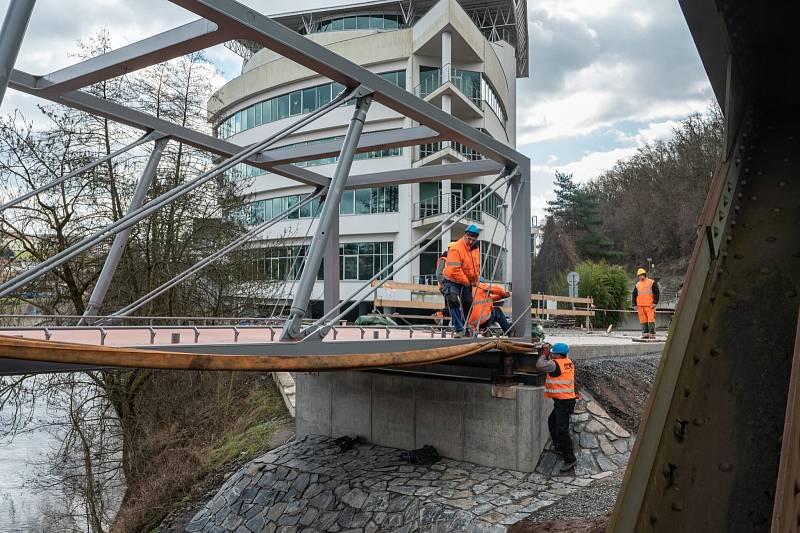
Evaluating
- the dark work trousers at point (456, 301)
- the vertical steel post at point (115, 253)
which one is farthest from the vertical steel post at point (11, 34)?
the dark work trousers at point (456, 301)

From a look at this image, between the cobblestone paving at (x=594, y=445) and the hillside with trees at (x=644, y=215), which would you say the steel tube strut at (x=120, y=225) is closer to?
the cobblestone paving at (x=594, y=445)

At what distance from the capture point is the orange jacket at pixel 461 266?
27.8 feet

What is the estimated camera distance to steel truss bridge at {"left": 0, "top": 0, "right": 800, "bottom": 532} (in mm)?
2514

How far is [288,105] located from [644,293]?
2363 cm

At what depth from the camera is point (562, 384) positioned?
874cm

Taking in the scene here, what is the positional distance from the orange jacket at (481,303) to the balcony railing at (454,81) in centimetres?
2128

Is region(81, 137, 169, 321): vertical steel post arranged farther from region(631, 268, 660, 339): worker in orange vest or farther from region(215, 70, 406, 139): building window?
region(215, 70, 406, 139): building window

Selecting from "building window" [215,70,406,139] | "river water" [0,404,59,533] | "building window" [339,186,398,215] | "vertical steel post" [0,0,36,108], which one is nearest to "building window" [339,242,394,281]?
"building window" [339,186,398,215]

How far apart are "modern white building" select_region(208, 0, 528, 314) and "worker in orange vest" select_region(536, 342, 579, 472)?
752 inches

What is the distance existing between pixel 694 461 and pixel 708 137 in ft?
156

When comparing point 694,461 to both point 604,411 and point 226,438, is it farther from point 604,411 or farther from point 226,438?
point 226,438

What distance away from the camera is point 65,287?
1247 cm

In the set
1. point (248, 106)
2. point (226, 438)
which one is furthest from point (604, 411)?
point (248, 106)

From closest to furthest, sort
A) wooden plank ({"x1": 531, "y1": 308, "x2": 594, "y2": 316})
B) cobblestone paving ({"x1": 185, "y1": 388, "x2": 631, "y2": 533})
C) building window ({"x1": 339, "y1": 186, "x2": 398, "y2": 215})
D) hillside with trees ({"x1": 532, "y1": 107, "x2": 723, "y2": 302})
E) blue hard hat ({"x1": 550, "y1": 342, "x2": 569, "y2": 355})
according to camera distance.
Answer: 1. cobblestone paving ({"x1": 185, "y1": 388, "x2": 631, "y2": 533})
2. blue hard hat ({"x1": 550, "y1": 342, "x2": 569, "y2": 355})
3. wooden plank ({"x1": 531, "y1": 308, "x2": 594, "y2": 316})
4. building window ({"x1": 339, "y1": 186, "x2": 398, "y2": 215})
5. hillside with trees ({"x1": 532, "y1": 107, "x2": 723, "y2": 302})
